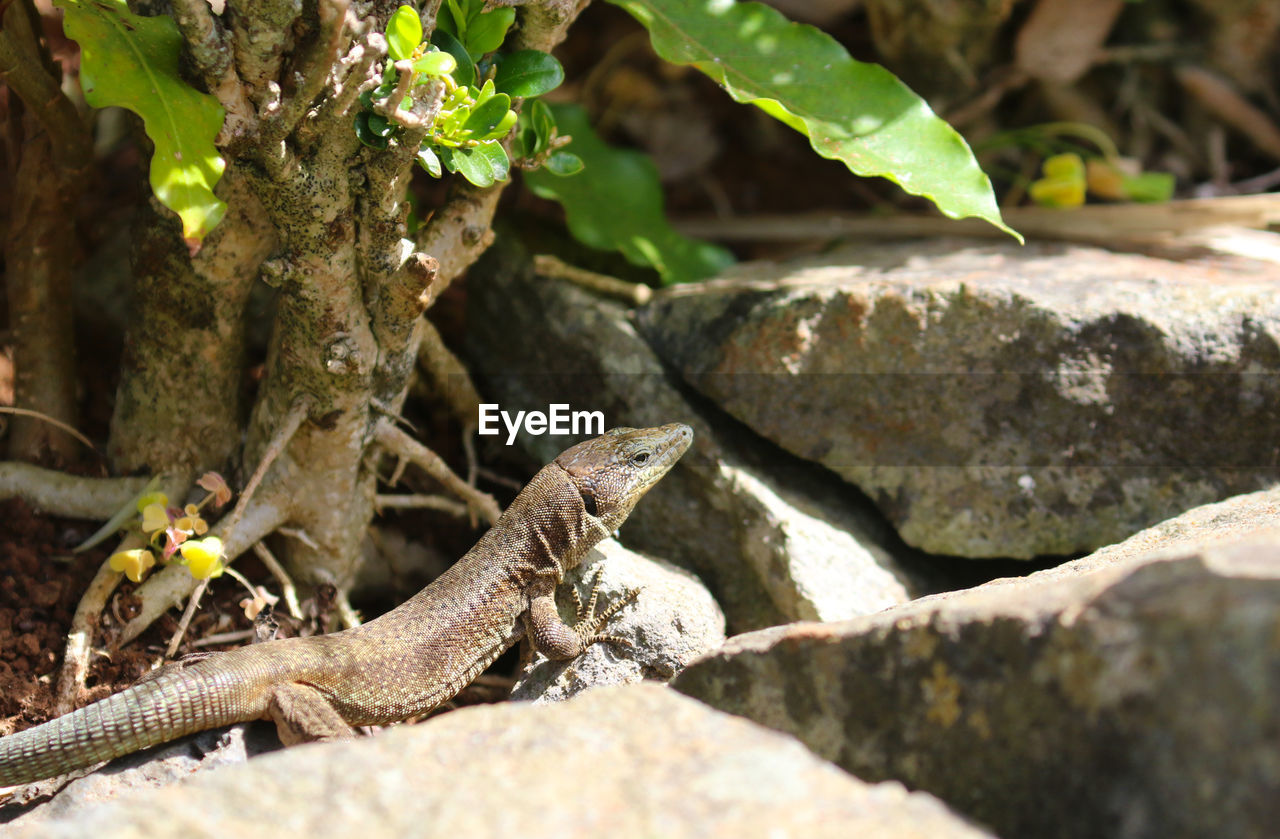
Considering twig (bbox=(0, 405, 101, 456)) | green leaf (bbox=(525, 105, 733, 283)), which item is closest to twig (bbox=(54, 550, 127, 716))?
twig (bbox=(0, 405, 101, 456))

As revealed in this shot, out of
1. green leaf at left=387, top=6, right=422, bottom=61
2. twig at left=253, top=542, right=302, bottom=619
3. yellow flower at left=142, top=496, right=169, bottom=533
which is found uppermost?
green leaf at left=387, top=6, right=422, bottom=61

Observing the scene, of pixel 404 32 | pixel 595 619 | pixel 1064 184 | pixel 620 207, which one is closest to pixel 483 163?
pixel 404 32

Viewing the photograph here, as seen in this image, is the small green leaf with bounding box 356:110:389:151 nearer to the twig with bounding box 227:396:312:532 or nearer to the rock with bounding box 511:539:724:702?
the twig with bounding box 227:396:312:532

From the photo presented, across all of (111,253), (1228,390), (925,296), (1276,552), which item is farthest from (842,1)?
(1276,552)

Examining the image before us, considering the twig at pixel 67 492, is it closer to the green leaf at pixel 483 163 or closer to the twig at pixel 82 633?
the twig at pixel 82 633

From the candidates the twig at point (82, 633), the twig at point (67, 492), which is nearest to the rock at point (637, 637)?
the twig at point (82, 633)

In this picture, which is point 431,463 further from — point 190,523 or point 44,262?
point 44,262
